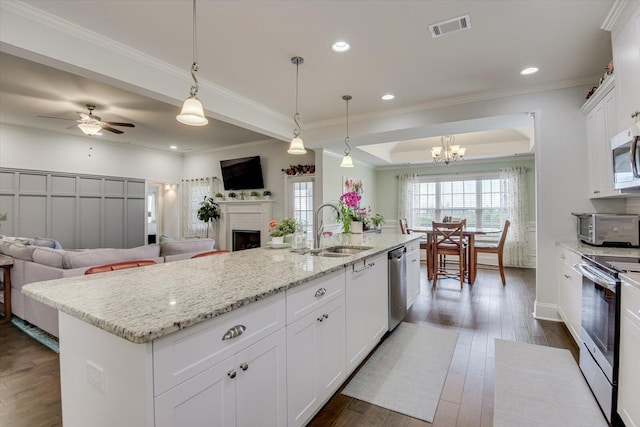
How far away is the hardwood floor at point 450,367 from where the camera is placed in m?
1.88

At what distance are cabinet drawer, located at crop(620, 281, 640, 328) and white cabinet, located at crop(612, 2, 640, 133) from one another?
1144mm

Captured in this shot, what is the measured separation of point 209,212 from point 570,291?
6.65 meters

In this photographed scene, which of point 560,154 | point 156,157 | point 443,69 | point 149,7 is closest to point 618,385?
point 560,154

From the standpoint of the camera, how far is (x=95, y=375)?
112 cm

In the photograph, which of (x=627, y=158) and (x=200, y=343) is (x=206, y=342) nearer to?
(x=200, y=343)

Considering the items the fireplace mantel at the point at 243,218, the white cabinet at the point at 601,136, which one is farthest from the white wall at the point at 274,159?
the white cabinet at the point at 601,136

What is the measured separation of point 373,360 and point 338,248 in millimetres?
1069

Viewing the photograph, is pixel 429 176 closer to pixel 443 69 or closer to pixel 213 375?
pixel 443 69

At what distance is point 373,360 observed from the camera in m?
2.57

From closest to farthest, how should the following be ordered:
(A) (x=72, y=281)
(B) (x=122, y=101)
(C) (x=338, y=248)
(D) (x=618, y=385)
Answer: (A) (x=72, y=281), (D) (x=618, y=385), (C) (x=338, y=248), (B) (x=122, y=101)

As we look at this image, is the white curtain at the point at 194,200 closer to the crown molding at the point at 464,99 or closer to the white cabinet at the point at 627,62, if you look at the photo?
the crown molding at the point at 464,99

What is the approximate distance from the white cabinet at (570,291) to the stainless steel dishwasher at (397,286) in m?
1.45

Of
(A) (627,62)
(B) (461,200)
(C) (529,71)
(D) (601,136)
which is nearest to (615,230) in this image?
(D) (601,136)

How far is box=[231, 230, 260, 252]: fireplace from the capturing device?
6.82m
